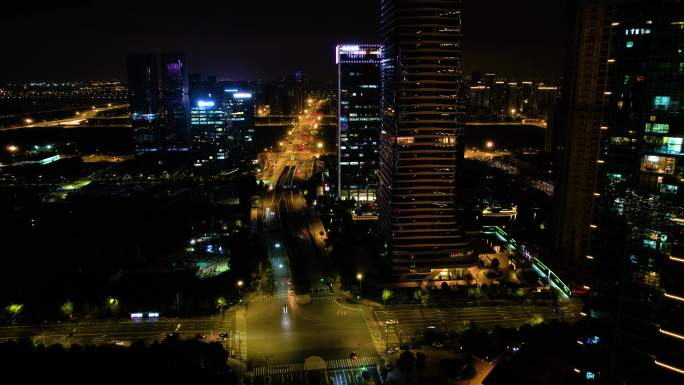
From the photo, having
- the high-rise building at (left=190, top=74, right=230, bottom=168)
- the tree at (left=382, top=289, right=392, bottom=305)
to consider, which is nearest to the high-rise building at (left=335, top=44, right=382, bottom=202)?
the tree at (left=382, top=289, right=392, bottom=305)

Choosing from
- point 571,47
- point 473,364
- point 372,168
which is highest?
point 571,47

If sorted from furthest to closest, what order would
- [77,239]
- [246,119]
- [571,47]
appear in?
1. [246,119]
2. [77,239]
3. [571,47]

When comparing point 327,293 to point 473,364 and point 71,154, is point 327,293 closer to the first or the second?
point 473,364

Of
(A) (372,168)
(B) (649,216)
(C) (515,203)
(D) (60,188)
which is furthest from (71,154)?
(B) (649,216)

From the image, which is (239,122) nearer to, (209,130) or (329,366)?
(209,130)

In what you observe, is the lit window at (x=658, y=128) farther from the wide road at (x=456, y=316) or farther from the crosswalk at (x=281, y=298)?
the crosswalk at (x=281, y=298)

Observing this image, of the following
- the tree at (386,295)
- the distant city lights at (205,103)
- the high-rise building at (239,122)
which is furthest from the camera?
the high-rise building at (239,122)

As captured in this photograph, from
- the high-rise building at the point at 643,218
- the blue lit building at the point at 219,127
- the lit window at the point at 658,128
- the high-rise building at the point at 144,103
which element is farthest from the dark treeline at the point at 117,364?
the high-rise building at the point at 144,103
